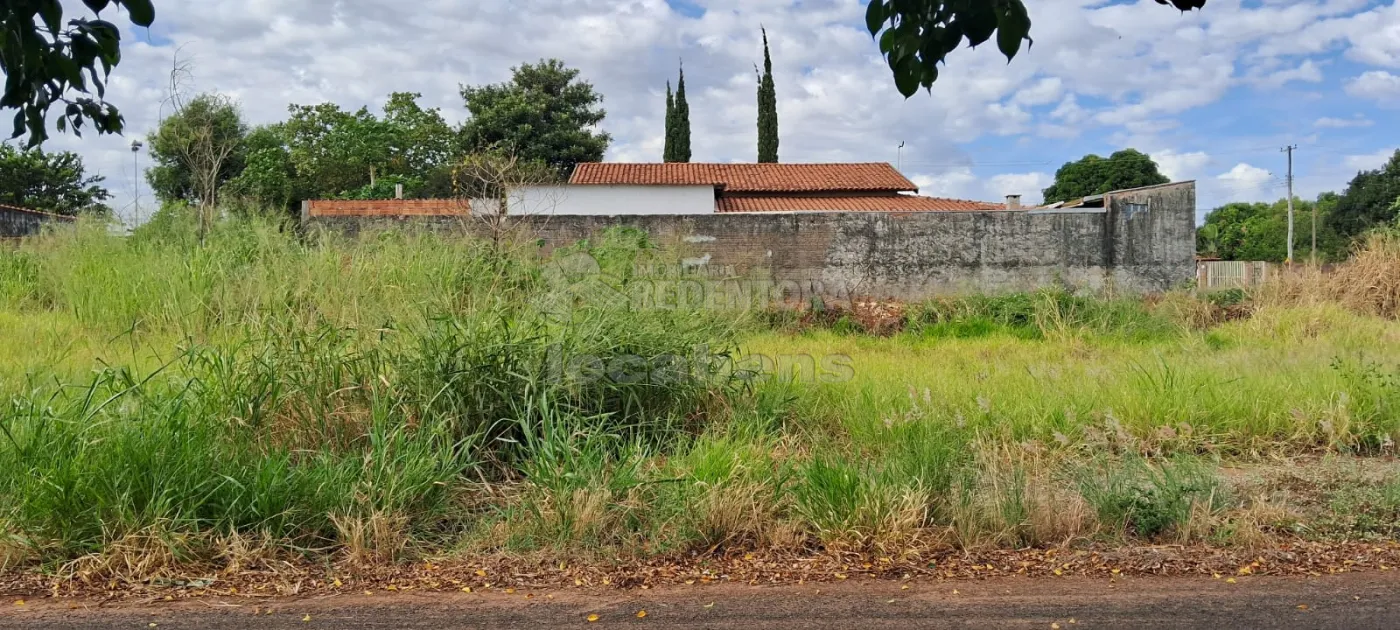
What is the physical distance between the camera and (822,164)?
29.4 metres

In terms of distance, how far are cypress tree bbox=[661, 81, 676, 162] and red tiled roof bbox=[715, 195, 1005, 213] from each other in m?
9.71

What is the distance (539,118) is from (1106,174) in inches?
1234

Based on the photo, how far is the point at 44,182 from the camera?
3406 centimetres

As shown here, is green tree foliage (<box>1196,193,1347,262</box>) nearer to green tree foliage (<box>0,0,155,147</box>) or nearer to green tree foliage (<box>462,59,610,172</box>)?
green tree foliage (<box>462,59,610,172</box>)

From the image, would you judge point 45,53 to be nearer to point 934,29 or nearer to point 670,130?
point 934,29

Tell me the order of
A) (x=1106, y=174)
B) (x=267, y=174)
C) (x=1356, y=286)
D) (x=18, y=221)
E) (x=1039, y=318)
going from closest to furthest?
(x=1039, y=318) → (x=1356, y=286) → (x=18, y=221) → (x=267, y=174) → (x=1106, y=174)

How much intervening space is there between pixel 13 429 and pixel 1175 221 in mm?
13772

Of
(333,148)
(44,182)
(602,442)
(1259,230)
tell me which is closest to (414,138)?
(333,148)

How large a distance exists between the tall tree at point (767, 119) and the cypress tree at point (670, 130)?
11.3ft

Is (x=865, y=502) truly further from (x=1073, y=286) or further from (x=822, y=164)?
(x=822, y=164)

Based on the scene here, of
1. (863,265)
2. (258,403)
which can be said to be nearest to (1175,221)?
(863,265)

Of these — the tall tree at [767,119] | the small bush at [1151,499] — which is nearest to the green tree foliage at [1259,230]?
the tall tree at [767,119]

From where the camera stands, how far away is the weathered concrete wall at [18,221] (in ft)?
66.8

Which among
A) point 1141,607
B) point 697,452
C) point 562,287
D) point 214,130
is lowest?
point 1141,607
